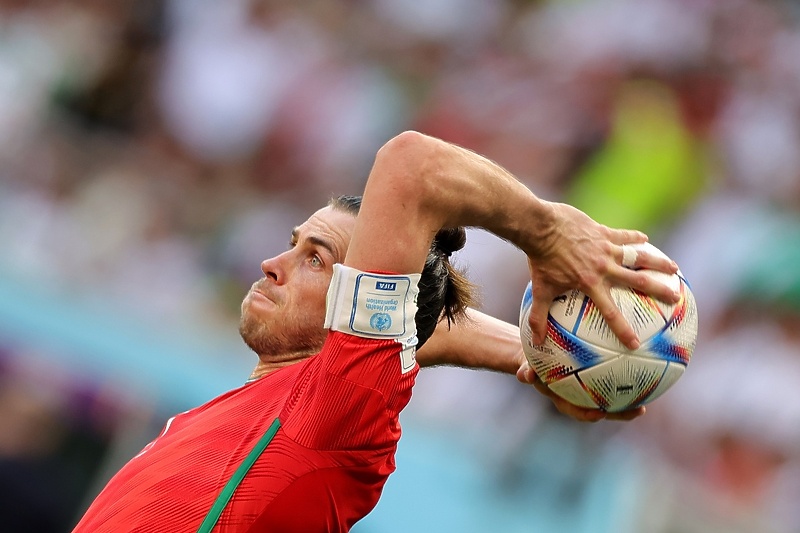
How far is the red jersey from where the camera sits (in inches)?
113

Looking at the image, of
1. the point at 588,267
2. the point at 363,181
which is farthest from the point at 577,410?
the point at 363,181

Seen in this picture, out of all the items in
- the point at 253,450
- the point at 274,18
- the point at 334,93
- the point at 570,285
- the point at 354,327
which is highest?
the point at 274,18

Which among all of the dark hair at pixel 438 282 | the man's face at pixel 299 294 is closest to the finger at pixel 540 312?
the dark hair at pixel 438 282

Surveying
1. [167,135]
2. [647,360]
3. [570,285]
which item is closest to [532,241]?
[570,285]

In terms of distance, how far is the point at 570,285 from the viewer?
3.10m

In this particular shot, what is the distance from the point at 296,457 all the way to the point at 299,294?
0.76 metres

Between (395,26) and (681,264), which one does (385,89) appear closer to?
(395,26)

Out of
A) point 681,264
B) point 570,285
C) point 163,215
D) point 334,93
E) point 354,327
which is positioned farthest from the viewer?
point 334,93

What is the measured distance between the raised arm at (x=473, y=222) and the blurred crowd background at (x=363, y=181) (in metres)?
3.01

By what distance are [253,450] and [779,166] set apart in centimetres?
551

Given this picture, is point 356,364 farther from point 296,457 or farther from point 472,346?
point 472,346

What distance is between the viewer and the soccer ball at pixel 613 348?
3.13 m

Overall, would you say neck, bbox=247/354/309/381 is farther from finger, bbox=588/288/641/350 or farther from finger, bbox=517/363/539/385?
finger, bbox=588/288/641/350

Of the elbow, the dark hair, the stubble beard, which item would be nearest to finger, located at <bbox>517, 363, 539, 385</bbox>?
the dark hair
